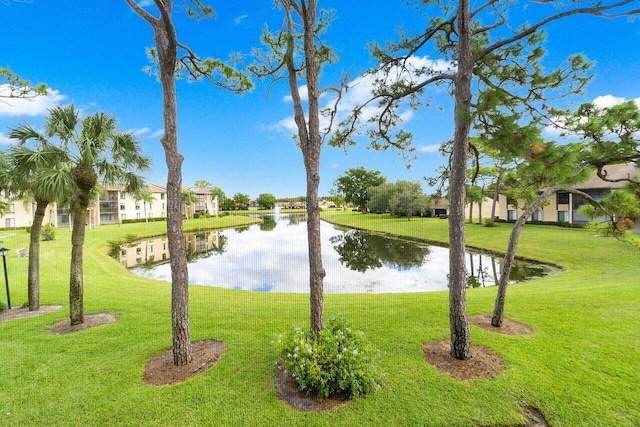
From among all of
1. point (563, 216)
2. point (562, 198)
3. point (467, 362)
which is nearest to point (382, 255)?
point (467, 362)

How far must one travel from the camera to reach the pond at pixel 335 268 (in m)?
11.2

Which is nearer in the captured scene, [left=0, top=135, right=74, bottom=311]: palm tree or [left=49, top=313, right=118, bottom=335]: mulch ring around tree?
[left=0, top=135, right=74, bottom=311]: palm tree

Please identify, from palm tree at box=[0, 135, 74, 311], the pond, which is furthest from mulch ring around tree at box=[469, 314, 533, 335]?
palm tree at box=[0, 135, 74, 311]

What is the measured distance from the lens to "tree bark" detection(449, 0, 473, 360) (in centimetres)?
380

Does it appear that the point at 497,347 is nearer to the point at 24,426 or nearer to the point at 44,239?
the point at 24,426

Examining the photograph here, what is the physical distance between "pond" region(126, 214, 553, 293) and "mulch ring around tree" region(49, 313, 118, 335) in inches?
209

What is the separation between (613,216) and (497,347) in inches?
135

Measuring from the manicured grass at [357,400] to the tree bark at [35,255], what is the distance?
33.4 inches

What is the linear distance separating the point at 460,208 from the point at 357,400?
289 centimetres

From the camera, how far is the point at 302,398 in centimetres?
309

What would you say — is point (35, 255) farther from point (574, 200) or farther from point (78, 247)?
point (574, 200)

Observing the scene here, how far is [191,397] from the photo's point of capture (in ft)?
10.1

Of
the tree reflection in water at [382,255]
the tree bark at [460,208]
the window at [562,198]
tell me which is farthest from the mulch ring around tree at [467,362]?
the window at [562,198]

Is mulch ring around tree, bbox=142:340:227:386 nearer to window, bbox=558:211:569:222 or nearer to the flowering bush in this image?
the flowering bush
